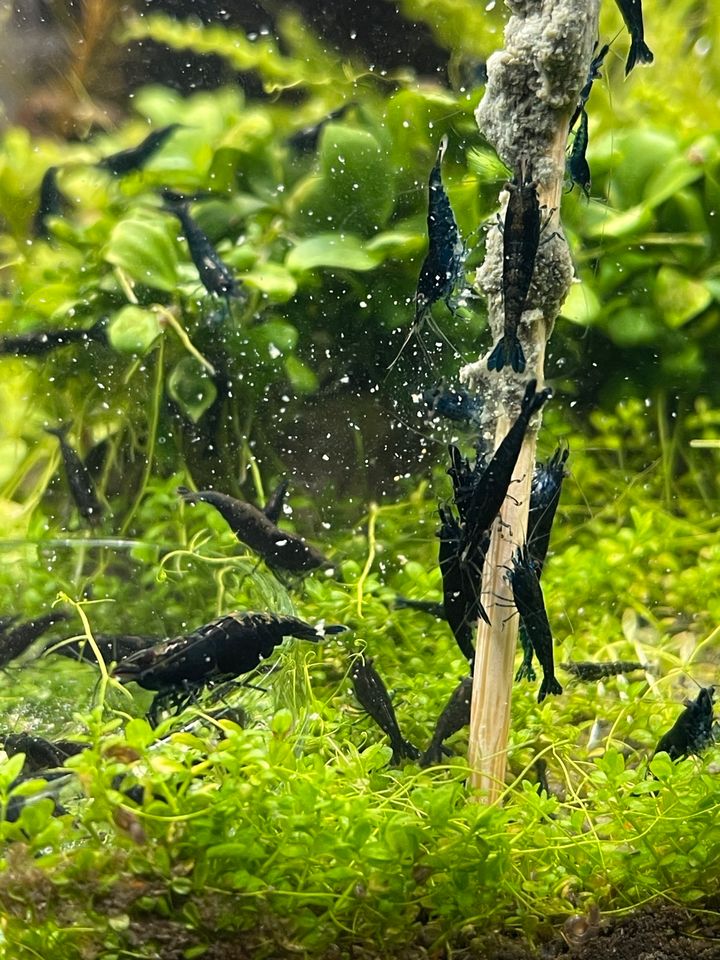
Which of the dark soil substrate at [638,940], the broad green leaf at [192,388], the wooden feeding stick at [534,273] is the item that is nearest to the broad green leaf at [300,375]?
the broad green leaf at [192,388]

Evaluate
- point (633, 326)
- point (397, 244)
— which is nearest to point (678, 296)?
point (633, 326)

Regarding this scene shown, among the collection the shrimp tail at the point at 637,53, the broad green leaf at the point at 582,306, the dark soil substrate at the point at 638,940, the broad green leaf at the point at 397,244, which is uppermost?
the shrimp tail at the point at 637,53

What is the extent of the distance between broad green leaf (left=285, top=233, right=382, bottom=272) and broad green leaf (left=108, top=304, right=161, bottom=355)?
0.22 meters

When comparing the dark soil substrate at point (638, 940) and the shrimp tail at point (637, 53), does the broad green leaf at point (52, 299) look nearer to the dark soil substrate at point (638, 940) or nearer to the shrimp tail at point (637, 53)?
the shrimp tail at point (637, 53)

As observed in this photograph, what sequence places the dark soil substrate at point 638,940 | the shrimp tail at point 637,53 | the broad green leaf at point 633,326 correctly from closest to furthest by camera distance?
the dark soil substrate at point 638,940 < the shrimp tail at point 637,53 < the broad green leaf at point 633,326

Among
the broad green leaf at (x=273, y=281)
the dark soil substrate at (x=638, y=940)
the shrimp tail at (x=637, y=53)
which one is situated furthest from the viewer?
the broad green leaf at (x=273, y=281)

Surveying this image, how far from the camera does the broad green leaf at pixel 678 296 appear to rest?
4.33ft

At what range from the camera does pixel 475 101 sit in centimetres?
96

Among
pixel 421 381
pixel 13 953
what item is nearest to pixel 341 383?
pixel 421 381

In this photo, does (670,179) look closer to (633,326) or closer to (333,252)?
(633,326)

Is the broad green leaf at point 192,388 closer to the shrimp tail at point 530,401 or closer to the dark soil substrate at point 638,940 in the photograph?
the shrimp tail at point 530,401

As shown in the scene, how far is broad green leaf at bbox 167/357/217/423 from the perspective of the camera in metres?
1.16

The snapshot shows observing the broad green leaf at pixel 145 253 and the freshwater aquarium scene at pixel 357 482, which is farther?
the broad green leaf at pixel 145 253

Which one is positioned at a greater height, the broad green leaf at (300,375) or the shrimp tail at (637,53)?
the shrimp tail at (637,53)
